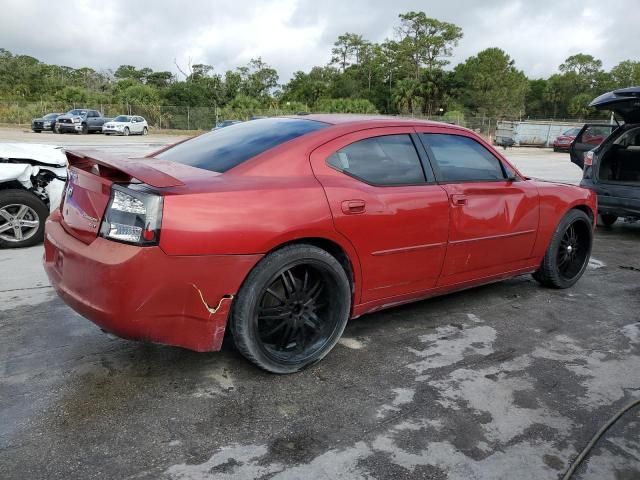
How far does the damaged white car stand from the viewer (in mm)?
5691

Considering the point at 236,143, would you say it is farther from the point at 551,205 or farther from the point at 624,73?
the point at 624,73

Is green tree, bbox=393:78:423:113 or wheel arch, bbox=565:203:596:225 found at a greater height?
green tree, bbox=393:78:423:113

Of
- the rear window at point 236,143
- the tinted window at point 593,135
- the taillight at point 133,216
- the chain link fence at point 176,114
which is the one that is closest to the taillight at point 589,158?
the tinted window at point 593,135

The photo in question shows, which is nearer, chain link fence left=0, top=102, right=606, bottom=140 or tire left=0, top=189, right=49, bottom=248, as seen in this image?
tire left=0, top=189, right=49, bottom=248

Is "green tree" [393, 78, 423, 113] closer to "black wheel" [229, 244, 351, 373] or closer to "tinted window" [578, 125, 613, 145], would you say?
"tinted window" [578, 125, 613, 145]

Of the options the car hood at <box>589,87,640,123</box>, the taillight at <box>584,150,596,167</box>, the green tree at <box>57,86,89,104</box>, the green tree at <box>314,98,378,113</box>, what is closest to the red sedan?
the car hood at <box>589,87,640,123</box>

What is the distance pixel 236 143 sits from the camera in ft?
11.3

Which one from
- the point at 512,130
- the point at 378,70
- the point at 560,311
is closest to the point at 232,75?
the point at 378,70

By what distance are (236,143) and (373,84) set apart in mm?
81610

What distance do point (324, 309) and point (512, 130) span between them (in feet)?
122

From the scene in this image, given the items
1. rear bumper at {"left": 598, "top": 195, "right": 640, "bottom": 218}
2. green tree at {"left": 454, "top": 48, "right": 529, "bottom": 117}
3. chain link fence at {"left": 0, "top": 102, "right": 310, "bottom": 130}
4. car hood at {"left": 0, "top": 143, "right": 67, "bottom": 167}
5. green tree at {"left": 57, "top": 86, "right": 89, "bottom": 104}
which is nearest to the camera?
car hood at {"left": 0, "top": 143, "right": 67, "bottom": 167}

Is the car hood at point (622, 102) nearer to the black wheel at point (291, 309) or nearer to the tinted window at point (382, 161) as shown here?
the tinted window at point (382, 161)

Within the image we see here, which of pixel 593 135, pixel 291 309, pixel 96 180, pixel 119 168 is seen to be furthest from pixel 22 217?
pixel 593 135

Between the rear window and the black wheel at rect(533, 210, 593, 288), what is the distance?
244 centimetres
